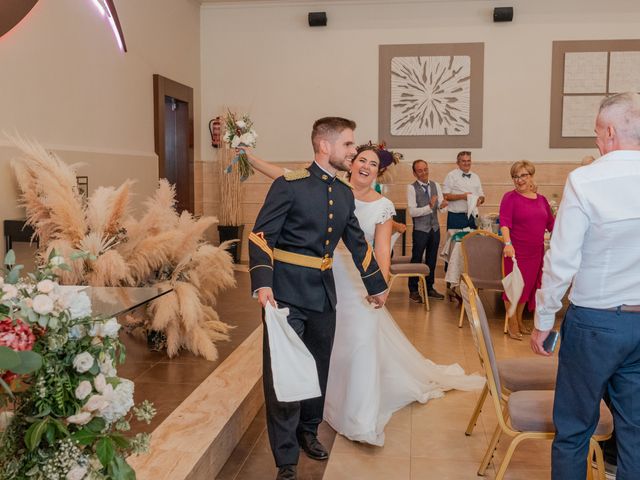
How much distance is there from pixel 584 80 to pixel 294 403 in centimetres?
860

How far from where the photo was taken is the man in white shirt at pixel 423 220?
827cm

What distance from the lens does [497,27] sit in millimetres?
10508

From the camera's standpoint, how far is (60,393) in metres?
1.56

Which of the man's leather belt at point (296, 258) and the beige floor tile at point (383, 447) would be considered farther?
the beige floor tile at point (383, 447)

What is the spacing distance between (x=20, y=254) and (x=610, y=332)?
5.19m

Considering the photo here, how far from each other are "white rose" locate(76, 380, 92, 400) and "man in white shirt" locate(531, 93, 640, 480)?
5.56 ft

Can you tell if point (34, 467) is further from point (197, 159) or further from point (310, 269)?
point (197, 159)

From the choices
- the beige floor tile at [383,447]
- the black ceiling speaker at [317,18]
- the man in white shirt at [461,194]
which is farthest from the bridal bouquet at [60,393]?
the black ceiling speaker at [317,18]

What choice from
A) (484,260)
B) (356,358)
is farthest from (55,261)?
(484,260)

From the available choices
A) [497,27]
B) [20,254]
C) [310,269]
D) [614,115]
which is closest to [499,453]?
[310,269]

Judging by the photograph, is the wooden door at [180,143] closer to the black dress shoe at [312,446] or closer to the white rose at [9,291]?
the black dress shoe at [312,446]

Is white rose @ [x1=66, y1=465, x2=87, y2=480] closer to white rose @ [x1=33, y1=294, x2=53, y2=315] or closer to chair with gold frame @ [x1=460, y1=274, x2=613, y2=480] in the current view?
white rose @ [x1=33, y1=294, x2=53, y2=315]

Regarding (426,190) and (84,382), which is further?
(426,190)

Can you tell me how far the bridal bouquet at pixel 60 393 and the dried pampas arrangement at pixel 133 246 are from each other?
2.58m
